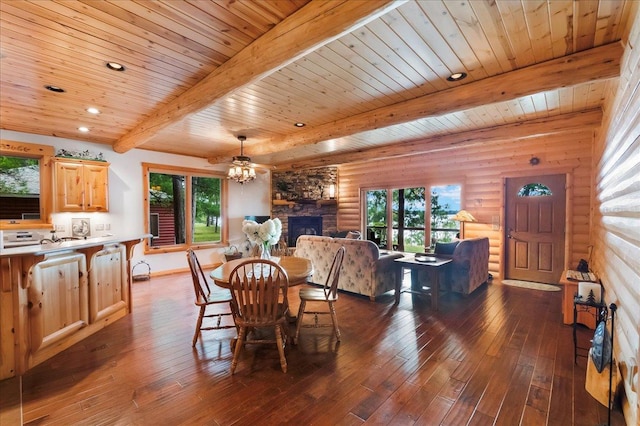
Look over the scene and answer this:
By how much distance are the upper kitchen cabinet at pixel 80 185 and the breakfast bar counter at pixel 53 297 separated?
6.85ft

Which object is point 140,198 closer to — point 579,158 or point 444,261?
point 444,261

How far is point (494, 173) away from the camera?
566 centimetres

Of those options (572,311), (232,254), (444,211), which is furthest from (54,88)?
(444,211)

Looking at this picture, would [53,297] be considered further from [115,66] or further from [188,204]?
[188,204]

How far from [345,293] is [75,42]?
13.9ft

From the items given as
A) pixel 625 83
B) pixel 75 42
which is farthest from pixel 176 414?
pixel 625 83

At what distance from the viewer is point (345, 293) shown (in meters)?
4.57

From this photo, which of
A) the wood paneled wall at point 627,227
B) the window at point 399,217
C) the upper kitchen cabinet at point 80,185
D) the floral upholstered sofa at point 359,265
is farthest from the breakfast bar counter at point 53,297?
the window at point 399,217

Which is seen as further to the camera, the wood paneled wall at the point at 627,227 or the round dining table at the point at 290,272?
the round dining table at the point at 290,272

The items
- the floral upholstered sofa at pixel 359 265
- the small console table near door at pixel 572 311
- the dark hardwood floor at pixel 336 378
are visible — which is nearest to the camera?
the dark hardwood floor at pixel 336 378

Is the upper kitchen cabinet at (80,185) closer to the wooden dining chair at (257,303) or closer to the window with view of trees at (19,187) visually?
the window with view of trees at (19,187)

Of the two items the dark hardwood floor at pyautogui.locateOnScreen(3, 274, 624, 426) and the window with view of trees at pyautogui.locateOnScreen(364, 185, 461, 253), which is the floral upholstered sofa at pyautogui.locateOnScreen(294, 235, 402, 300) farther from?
the window with view of trees at pyautogui.locateOnScreen(364, 185, 461, 253)

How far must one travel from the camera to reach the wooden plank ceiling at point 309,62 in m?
1.86

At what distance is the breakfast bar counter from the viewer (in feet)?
7.52
